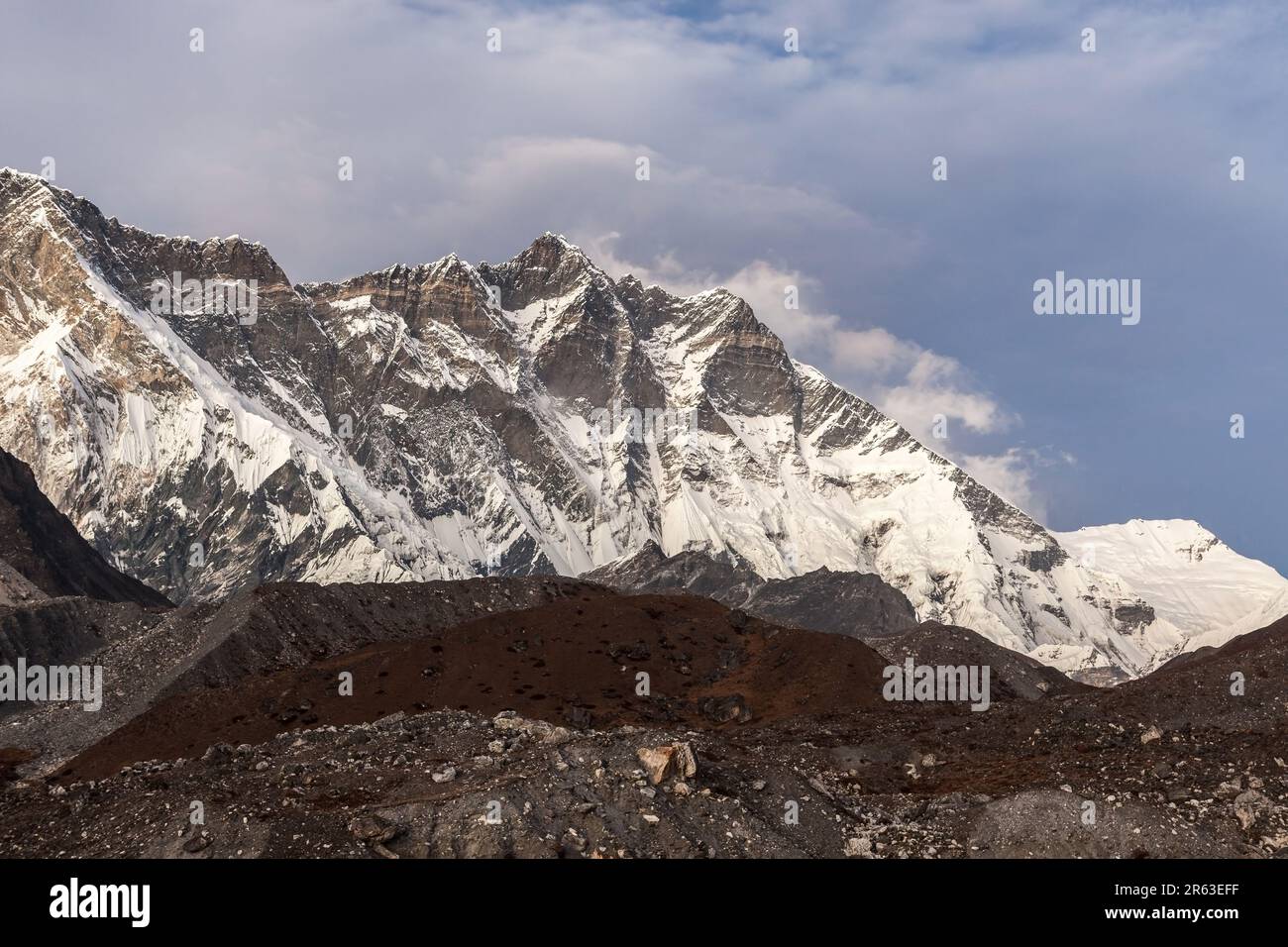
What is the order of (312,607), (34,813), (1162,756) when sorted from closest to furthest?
1. (34,813)
2. (1162,756)
3. (312,607)

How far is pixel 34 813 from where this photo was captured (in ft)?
144

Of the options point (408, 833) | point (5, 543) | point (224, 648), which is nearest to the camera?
point (408, 833)

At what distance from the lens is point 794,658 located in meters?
92.4

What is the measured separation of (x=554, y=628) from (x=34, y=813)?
53369 mm

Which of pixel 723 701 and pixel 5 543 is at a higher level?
pixel 5 543

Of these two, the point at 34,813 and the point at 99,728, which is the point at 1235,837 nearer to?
the point at 34,813

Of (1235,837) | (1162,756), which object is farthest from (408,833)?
(1162,756)

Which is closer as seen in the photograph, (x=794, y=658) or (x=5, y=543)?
(x=794, y=658)

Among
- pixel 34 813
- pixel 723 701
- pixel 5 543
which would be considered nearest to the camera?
pixel 34 813

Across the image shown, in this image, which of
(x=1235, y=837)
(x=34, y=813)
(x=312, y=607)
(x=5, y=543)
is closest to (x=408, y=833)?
(x=34, y=813)

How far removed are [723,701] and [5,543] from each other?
15034 centimetres

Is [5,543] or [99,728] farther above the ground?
[5,543]
